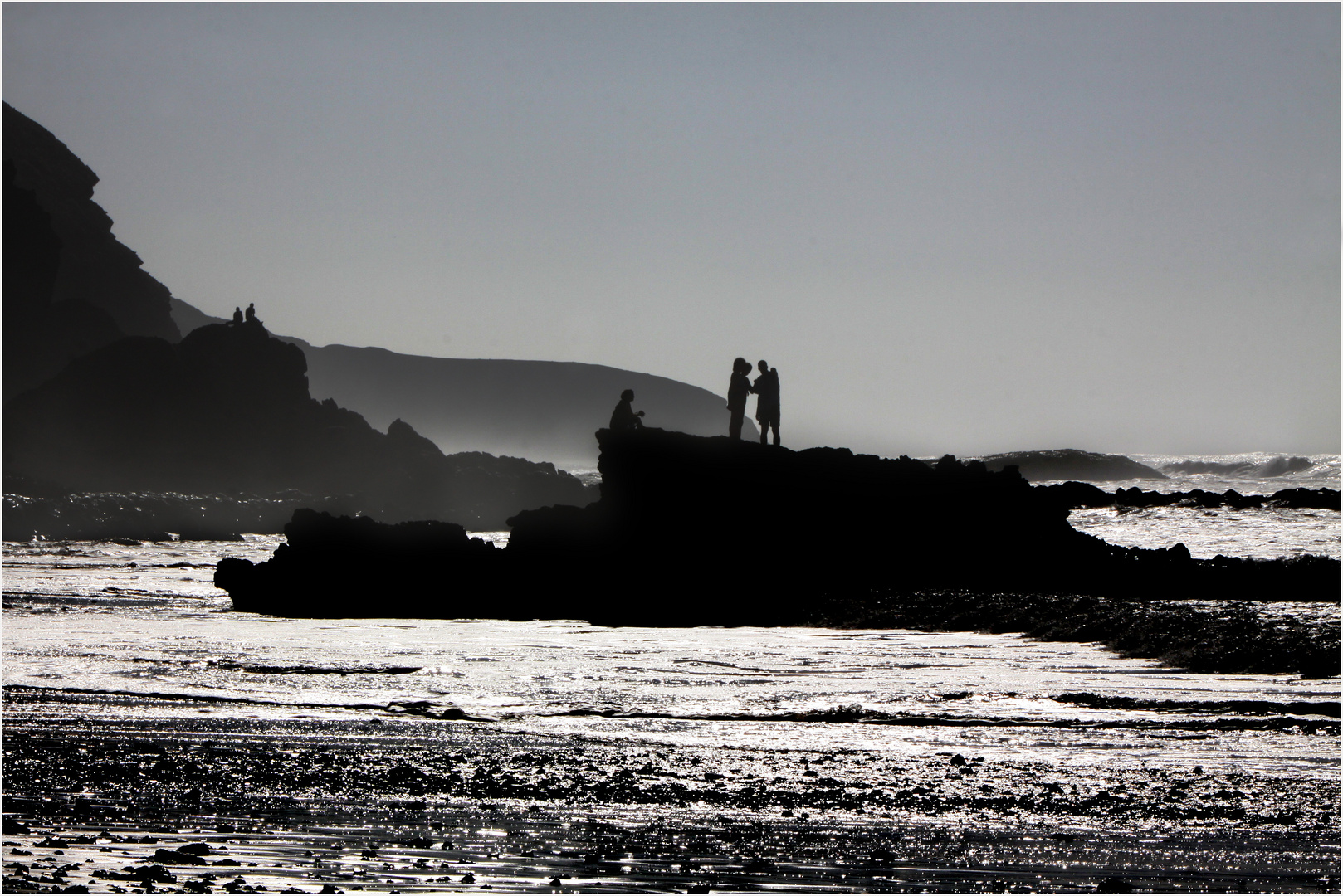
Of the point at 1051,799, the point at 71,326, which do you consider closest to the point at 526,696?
the point at 1051,799

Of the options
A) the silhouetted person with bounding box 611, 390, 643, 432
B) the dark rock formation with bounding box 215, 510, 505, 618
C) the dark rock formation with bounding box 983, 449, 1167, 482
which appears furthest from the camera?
the dark rock formation with bounding box 983, 449, 1167, 482

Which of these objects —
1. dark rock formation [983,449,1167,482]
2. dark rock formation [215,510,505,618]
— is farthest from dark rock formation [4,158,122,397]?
dark rock formation [215,510,505,618]

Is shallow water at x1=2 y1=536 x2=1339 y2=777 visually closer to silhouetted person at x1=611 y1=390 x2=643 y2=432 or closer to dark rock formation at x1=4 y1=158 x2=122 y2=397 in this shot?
silhouetted person at x1=611 y1=390 x2=643 y2=432

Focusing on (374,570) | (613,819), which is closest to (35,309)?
(374,570)

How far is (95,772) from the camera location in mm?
8484

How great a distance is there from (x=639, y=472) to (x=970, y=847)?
20.4 m

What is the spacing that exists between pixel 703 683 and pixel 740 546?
513 inches

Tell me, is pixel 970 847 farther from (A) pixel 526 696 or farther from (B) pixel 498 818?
(A) pixel 526 696

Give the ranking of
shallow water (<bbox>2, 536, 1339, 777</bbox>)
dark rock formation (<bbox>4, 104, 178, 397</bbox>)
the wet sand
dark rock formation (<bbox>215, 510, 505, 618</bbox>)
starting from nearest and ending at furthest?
1. the wet sand
2. shallow water (<bbox>2, 536, 1339, 777</bbox>)
3. dark rock formation (<bbox>215, 510, 505, 618</bbox>)
4. dark rock formation (<bbox>4, 104, 178, 397</bbox>)

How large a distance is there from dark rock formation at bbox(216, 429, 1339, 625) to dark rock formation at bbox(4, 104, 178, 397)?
12375cm

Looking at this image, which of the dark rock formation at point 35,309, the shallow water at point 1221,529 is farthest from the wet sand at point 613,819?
the dark rock formation at point 35,309

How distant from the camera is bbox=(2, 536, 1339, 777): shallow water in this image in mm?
9969

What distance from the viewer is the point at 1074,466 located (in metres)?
123

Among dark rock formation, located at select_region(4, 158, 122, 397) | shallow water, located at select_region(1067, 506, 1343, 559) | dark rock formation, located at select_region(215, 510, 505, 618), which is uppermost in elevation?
dark rock formation, located at select_region(4, 158, 122, 397)
